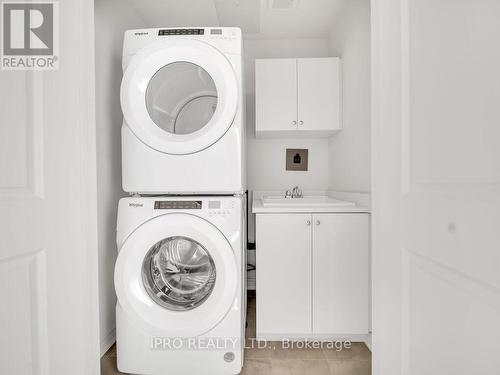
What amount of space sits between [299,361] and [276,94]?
1801mm

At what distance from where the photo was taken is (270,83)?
2.15 metres

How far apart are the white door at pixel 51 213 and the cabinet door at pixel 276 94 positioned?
1.42 meters

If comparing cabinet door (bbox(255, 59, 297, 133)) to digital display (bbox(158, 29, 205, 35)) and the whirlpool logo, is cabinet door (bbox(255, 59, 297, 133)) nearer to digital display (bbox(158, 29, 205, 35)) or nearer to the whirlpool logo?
digital display (bbox(158, 29, 205, 35))

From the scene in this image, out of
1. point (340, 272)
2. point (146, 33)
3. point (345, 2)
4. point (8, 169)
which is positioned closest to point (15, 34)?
point (8, 169)

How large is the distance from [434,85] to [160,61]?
1.19 metres

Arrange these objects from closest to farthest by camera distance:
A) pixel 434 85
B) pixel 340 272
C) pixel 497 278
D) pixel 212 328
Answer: pixel 497 278 → pixel 434 85 → pixel 212 328 → pixel 340 272

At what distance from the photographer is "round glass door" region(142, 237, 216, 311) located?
1436 mm

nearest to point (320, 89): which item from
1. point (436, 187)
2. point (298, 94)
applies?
point (298, 94)

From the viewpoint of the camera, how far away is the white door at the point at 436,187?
50 cm

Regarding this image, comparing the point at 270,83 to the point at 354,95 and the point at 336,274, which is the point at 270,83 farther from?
the point at 336,274

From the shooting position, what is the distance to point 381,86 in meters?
0.86

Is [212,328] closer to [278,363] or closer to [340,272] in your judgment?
[278,363]

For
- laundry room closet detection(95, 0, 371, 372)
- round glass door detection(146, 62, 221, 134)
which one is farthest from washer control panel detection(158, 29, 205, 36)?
laundry room closet detection(95, 0, 371, 372)

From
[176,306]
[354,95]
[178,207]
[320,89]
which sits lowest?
[176,306]
